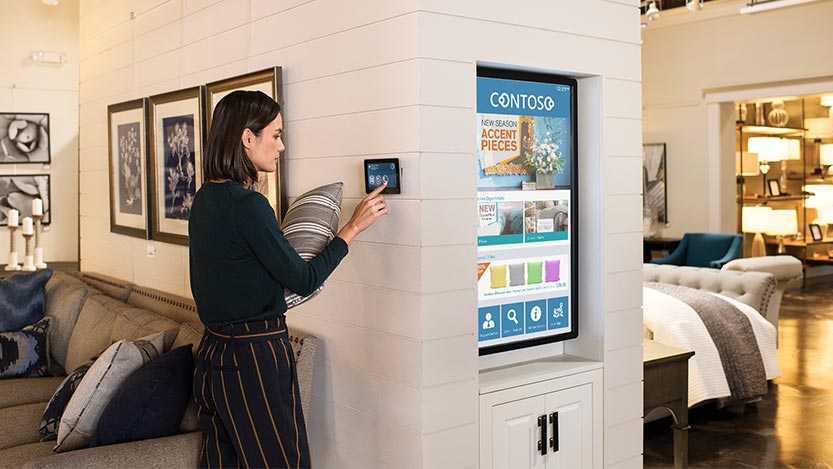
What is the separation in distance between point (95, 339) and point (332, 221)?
191 cm

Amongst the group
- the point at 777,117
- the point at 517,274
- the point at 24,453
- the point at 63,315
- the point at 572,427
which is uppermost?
the point at 777,117

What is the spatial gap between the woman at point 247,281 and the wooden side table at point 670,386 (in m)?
1.65

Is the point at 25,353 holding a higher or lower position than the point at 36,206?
lower

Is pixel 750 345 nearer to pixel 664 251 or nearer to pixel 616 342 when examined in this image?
pixel 616 342

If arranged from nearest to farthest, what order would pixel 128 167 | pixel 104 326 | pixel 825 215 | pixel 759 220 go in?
1. pixel 104 326
2. pixel 128 167
3. pixel 759 220
4. pixel 825 215

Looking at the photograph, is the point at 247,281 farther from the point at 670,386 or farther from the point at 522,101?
the point at 670,386

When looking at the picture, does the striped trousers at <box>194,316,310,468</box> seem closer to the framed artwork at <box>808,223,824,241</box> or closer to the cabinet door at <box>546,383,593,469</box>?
the cabinet door at <box>546,383,593,469</box>

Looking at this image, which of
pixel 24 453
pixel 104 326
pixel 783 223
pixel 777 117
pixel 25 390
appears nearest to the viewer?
pixel 24 453

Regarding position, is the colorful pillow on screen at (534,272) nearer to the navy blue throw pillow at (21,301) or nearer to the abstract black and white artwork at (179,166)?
the abstract black and white artwork at (179,166)

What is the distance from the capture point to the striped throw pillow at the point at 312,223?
2.57m

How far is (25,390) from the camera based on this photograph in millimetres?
4070

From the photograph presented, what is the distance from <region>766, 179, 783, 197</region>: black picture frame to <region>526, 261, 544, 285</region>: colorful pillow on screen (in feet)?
32.3

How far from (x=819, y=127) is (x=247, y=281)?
37.6 feet

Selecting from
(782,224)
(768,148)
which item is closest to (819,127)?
(768,148)
